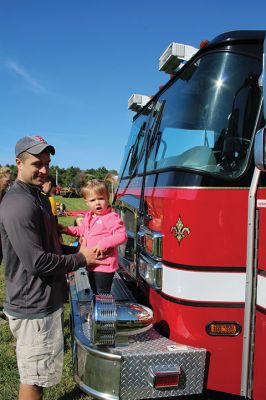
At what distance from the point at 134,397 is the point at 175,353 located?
0.35m

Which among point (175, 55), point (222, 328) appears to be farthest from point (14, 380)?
point (175, 55)

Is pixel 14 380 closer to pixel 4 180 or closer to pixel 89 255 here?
pixel 89 255

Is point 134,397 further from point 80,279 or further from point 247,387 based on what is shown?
point 80,279

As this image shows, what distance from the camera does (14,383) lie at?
3.41 meters

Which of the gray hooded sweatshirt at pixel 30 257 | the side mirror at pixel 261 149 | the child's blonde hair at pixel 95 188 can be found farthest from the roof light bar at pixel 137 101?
the side mirror at pixel 261 149

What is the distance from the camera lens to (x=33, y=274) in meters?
2.37

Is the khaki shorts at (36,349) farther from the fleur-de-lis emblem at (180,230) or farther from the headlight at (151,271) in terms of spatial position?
the fleur-de-lis emblem at (180,230)

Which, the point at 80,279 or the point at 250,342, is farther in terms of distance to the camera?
the point at 80,279

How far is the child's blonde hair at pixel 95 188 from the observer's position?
314 cm

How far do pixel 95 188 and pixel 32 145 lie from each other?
0.78m

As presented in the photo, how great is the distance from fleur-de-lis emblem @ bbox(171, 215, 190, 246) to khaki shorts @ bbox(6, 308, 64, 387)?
92 cm

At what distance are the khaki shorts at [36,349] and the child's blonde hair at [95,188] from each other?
99 cm

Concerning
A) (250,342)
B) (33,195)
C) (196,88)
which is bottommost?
(250,342)

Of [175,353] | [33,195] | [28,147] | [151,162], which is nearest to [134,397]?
[175,353]
